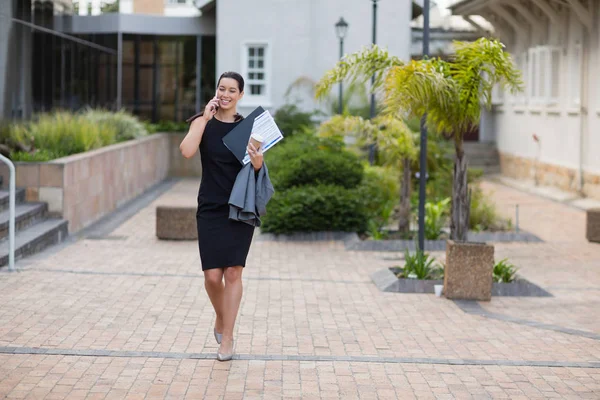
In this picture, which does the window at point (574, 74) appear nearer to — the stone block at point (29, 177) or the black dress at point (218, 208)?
the stone block at point (29, 177)

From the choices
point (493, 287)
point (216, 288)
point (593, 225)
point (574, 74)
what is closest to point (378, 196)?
point (593, 225)

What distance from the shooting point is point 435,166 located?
18422 mm

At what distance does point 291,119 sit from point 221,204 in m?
19.6

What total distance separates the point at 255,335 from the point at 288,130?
59.5 ft

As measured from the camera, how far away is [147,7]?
30.5 meters

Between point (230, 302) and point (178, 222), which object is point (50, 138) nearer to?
point (178, 222)

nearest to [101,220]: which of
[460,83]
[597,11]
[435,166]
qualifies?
[435,166]

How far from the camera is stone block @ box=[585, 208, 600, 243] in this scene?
50.9ft

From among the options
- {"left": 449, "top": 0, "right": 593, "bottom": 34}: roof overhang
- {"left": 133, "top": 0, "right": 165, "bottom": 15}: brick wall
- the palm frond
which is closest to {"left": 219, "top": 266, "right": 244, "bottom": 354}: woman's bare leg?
the palm frond

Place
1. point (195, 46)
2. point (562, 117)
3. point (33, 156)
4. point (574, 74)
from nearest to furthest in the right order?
point (33, 156) → point (574, 74) → point (562, 117) → point (195, 46)

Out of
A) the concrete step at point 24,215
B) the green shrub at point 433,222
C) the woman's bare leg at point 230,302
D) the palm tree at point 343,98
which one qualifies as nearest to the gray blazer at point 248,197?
the woman's bare leg at point 230,302

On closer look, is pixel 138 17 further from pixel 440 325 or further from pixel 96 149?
pixel 440 325

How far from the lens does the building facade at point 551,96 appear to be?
2172cm

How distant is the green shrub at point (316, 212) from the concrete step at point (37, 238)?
278 centimetres
